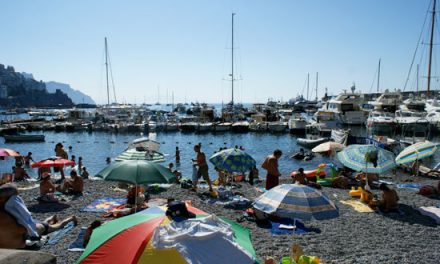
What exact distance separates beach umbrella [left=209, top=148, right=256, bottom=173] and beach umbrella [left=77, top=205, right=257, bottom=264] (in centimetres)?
675

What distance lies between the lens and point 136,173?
9.12 m

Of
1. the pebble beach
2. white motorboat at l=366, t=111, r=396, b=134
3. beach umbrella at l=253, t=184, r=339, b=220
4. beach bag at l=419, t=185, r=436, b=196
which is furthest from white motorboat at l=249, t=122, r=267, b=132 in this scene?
beach umbrella at l=253, t=184, r=339, b=220

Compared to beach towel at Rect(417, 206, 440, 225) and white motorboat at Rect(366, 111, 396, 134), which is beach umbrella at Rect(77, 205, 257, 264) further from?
white motorboat at Rect(366, 111, 396, 134)

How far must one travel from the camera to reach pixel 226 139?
50.4 meters

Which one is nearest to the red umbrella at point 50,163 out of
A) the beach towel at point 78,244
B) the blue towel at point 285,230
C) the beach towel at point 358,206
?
the beach towel at point 78,244

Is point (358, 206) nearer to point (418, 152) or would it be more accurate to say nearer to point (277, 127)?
point (418, 152)

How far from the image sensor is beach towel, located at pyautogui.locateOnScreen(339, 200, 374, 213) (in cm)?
1168

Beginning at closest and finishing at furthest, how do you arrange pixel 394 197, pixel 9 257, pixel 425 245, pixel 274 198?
pixel 9 257 → pixel 274 198 → pixel 425 245 → pixel 394 197

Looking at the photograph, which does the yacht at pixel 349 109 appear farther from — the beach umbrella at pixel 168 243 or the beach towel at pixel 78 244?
the beach umbrella at pixel 168 243

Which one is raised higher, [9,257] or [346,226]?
[9,257]

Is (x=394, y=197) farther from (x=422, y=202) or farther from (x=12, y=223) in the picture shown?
(x=12, y=223)

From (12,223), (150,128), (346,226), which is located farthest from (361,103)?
(12,223)

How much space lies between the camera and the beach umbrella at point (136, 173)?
29.6ft

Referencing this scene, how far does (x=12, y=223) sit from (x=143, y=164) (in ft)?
13.9
